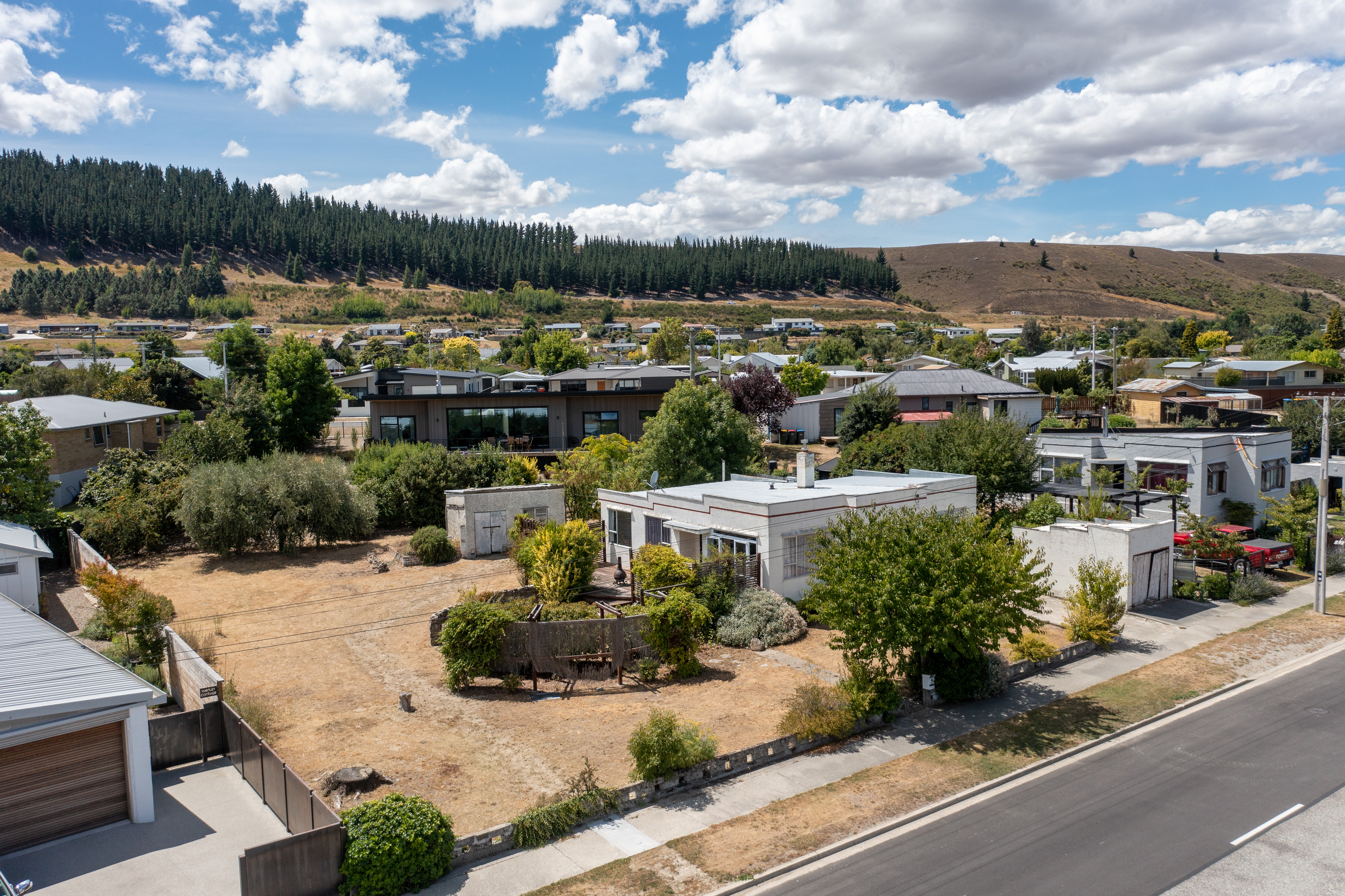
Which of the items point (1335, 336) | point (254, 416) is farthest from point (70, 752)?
point (1335, 336)

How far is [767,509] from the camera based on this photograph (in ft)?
81.6

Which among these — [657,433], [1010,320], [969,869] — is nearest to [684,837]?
[969,869]

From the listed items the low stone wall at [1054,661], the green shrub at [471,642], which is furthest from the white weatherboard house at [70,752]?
the low stone wall at [1054,661]

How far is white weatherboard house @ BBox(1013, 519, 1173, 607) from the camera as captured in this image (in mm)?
25781

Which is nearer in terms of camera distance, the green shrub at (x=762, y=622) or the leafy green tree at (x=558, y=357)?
the green shrub at (x=762, y=622)

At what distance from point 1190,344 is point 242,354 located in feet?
379

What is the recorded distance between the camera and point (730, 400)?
41406 mm

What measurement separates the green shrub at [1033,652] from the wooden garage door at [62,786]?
19.8 m

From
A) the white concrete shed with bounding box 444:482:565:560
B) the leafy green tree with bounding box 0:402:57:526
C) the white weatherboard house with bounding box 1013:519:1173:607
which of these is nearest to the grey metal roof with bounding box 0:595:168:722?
the leafy green tree with bounding box 0:402:57:526

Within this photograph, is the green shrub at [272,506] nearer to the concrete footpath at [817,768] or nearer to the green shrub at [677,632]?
the green shrub at [677,632]

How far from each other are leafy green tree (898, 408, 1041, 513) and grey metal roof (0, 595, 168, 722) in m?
28.4

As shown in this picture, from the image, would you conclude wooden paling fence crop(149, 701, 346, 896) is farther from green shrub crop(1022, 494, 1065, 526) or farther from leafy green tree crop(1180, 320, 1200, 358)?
leafy green tree crop(1180, 320, 1200, 358)

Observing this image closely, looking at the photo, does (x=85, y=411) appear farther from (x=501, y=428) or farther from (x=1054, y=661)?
(x=1054, y=661)

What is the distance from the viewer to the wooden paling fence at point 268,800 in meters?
11.2
